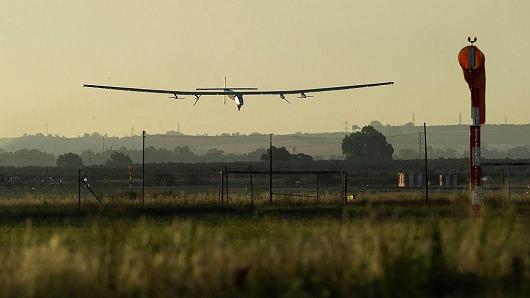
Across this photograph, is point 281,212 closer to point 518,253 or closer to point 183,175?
point 518,253

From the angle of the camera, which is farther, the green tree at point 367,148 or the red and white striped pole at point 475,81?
the green tree at point 367,148

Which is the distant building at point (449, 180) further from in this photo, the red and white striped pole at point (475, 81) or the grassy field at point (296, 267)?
the grassy field at point (296, 267)

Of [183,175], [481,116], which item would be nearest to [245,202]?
[481,116]

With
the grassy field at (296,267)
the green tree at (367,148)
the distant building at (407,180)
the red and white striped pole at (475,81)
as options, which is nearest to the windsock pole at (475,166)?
the red and white striped pole at (475,81)

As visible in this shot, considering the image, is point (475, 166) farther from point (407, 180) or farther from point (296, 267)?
point (407, 180)

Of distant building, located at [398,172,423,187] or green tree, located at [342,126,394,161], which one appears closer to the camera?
distant building, located at [398,172,423,187]

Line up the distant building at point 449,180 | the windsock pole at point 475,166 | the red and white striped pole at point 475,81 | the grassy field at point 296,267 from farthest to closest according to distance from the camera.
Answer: the distant building at point 449,180, the red and white striped pole at point 475,81, the windsock pole at point 475,166, the grassy field at point 296,267

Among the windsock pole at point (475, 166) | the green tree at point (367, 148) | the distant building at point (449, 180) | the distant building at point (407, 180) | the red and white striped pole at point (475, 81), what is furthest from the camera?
the green tree at point (367, 148)

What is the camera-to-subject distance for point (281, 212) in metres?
35.8

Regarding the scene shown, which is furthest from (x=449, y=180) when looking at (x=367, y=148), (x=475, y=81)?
(x=367, y=148)

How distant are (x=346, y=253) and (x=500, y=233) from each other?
3.74m

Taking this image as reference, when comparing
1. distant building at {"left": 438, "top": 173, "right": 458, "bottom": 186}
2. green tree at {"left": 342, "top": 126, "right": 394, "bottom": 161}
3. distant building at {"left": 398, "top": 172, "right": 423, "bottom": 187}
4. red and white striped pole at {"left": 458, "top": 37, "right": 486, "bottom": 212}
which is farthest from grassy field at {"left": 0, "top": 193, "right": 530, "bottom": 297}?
Result: green tree at {"left": 342, "top": 126, "right": 394, "bottom": 161}

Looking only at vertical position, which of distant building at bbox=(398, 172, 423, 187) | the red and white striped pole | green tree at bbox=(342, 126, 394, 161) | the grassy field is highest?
green tree at bbox=(342, 126, 394, 161)

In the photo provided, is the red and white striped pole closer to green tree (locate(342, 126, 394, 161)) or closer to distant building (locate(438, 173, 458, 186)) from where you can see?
distant building (locate(438, 173, 458, 186))
